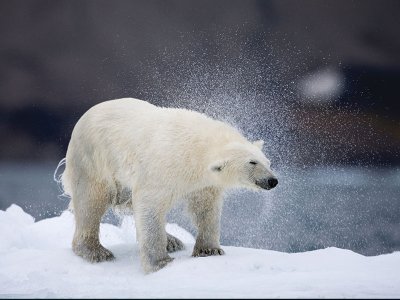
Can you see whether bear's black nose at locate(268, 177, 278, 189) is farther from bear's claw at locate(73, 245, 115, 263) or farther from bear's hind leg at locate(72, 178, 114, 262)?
bear's claw at locate(73, 245, 115, 263)

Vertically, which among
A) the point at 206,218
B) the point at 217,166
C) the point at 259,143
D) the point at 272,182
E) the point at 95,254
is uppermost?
the point at 217,166

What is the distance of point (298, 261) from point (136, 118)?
123 inches

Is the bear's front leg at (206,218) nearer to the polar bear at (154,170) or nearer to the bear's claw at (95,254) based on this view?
the polar bear at (154,170)

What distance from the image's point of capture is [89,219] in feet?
25.9

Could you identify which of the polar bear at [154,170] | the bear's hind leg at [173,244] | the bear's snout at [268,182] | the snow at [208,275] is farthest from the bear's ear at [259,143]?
the bear's hind leg at [173,244]

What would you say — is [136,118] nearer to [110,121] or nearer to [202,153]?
[110,121]

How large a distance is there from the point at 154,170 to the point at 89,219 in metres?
1.85

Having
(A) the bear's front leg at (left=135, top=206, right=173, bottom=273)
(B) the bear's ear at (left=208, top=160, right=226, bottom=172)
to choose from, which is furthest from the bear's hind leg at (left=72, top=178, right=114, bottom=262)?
(B) the bear's ear at (left=208, top=160, right=226, bottom=172)

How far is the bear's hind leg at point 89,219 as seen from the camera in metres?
7.81

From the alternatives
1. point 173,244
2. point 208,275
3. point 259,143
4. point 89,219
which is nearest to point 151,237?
point 208,275

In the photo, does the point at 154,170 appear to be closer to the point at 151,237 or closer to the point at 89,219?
the point at 151,237

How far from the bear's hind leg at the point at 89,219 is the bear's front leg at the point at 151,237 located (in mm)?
1338

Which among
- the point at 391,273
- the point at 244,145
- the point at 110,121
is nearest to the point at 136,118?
the point at 110,121

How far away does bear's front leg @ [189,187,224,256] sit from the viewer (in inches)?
284
